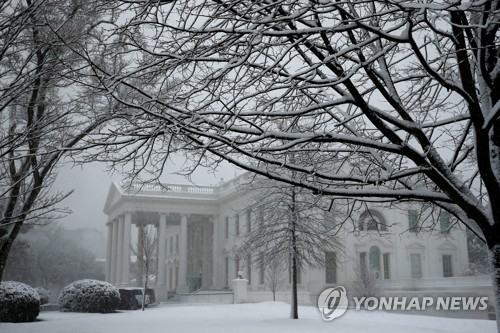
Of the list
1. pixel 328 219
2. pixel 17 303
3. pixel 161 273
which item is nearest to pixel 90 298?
pixel 17 303

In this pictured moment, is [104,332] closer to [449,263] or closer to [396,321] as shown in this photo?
[396,321]

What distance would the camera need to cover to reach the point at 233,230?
46.2m

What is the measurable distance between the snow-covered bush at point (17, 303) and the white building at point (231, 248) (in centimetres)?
1185

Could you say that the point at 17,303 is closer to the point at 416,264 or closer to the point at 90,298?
the point at 90,298

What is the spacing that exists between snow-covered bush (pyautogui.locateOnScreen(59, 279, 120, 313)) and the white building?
Result: 830cm

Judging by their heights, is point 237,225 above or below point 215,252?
above

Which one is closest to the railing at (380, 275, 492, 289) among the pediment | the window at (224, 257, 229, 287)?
the window at (224, 257, 229, 287)

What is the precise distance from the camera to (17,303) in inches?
702

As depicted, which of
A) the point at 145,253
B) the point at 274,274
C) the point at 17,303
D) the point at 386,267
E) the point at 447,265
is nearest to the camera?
the point at 17,303

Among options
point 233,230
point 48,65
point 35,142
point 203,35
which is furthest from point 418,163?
point 233,230

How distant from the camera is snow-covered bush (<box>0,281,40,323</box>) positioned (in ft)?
57.5

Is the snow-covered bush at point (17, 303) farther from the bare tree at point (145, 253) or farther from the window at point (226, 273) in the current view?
the window at point (226, 273)

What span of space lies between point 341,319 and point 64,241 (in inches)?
2259

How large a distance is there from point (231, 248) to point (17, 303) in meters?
29.0
